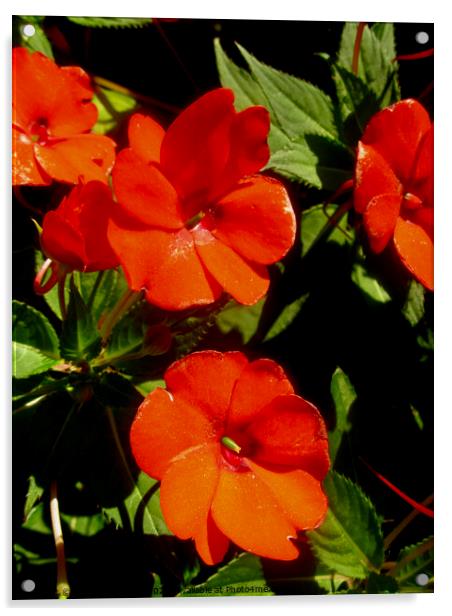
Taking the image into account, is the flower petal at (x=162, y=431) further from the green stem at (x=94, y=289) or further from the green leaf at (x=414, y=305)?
the green leaf at (x=414, y=305)

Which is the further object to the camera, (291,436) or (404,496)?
(404,496)

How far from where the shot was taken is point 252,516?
0.74 meters

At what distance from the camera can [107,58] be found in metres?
0.86

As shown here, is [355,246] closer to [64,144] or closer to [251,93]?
[251,93]

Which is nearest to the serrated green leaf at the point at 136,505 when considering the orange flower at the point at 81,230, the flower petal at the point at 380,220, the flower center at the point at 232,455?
the flower center at the point at 232,455

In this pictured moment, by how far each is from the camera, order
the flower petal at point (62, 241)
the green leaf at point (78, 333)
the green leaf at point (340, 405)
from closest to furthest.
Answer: the flower petal at point (62, 241), the green leaf at point (78, 333), the green leaf at point (340, 405)

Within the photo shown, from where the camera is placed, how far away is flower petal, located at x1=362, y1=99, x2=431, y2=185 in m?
0.78

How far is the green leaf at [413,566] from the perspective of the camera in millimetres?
857

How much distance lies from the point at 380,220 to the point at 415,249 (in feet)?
0.22

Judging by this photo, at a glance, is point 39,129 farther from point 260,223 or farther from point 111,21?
point 260,223

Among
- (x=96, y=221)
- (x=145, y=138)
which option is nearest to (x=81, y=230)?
(x=96, y=221)

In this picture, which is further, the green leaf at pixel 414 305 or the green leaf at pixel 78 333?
the green leaf at pixel 414 305

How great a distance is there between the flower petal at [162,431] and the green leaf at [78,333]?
0.09 metres
